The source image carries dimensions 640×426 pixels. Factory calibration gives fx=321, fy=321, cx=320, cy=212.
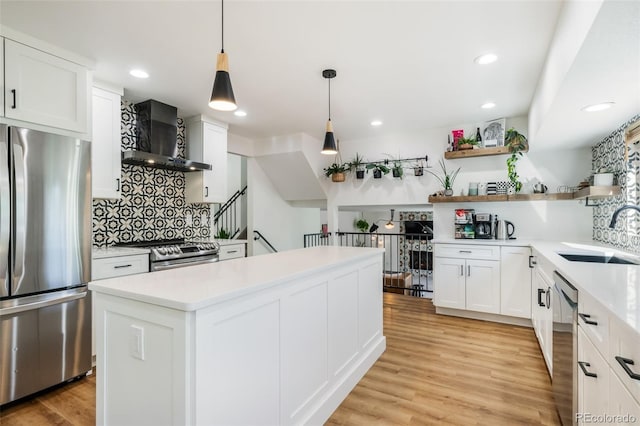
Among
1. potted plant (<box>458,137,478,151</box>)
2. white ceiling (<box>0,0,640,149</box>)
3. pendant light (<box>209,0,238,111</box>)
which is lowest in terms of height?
pendant light (<box>209,0,238,111</box>)

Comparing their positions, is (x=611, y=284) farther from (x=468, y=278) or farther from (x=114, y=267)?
(x=114, y=267)

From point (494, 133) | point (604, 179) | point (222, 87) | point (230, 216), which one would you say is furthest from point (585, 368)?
point (230, 216)

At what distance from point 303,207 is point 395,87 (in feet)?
12.8

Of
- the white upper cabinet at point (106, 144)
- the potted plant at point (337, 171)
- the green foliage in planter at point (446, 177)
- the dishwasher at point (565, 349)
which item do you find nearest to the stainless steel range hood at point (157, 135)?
the white upper cabinet at point (106, 144)

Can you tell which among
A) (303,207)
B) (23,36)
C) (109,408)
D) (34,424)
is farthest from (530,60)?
(303,207)

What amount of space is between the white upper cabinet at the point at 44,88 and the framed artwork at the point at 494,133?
4.38 metres

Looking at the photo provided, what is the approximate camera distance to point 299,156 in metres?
5.11

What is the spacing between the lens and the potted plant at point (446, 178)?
4457 mm

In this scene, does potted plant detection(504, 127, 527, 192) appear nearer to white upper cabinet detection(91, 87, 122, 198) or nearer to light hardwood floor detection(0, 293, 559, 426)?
light hardwood floor detection(0, 293, 559, 426)

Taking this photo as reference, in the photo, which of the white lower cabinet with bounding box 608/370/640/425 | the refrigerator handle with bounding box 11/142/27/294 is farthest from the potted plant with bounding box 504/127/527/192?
the refrigerator handle with bounding box 11/142/27/294

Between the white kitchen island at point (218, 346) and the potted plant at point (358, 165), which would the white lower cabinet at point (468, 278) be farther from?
the white kitchen island at point (218, 346)

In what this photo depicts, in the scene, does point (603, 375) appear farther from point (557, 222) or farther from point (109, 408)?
point (557, 222)

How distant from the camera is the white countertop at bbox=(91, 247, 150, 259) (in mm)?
2712

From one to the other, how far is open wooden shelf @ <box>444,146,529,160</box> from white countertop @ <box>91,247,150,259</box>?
12.5 feet
